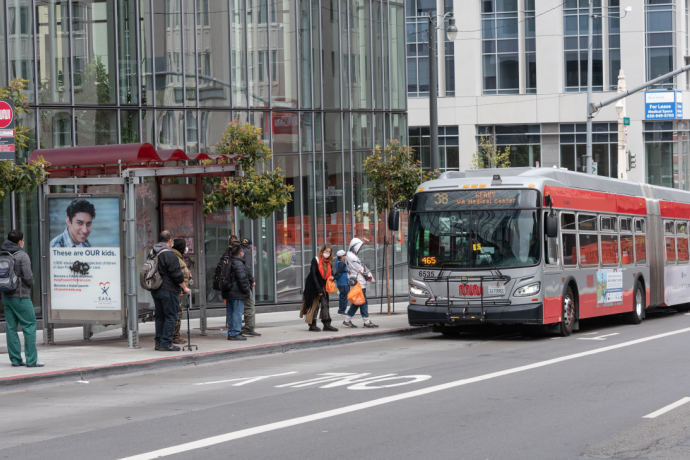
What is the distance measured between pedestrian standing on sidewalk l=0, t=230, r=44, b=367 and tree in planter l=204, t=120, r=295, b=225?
5.69 metres

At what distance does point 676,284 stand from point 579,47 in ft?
102

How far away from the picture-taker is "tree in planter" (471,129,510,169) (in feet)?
161

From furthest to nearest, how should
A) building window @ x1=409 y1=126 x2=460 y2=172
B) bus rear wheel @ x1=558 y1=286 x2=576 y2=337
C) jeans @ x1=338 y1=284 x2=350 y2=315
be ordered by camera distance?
building window @ x1=409 y1=126 x2=460 y2=172 → jeans @ x1=338 y1=284 x2=350 y2=315 → bus rear wheel @ x1=558 y1=286 x2=576 y2=337

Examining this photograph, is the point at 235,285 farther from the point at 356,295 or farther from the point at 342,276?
the point at 342,276

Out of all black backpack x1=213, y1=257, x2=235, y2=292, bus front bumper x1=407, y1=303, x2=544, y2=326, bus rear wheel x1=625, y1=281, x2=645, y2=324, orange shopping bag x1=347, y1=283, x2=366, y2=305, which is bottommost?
bus rear wheel x1=625, y1=281, x2=645, y2=324

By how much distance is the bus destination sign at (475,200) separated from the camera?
16.6m

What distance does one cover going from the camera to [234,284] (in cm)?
1600

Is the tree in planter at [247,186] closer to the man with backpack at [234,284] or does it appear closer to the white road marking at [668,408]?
the man with backpack at [234,284]

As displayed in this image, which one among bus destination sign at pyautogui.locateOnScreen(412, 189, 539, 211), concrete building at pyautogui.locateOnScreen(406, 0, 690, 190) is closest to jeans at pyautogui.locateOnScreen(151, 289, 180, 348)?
bus destination sign at pyautogui.locateOnScreen(412, 189, 539, 211)

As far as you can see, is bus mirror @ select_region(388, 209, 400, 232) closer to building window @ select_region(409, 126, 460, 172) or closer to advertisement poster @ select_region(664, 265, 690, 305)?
advertisement poster @ select_region(664, 265, 690, 305)

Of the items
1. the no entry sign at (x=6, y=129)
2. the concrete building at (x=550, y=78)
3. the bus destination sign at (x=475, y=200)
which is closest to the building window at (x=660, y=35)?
the concrete building at (x=550, y=78)

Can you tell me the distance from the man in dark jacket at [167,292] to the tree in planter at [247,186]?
322 centimetres

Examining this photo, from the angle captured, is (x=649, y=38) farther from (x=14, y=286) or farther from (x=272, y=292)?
(x=14, y=286)

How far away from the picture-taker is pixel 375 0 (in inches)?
1056
